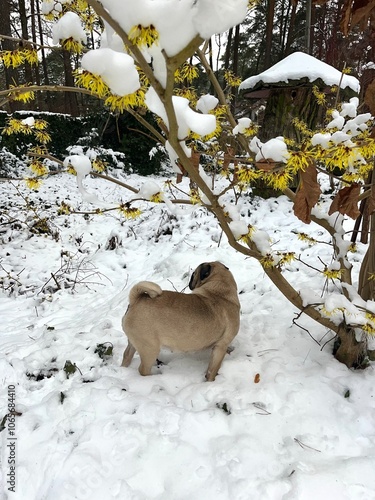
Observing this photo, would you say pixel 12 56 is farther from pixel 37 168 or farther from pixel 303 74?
pixel 303 74

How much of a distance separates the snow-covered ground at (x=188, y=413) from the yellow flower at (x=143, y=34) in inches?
62.6

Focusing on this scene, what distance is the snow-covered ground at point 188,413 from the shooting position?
2008mm

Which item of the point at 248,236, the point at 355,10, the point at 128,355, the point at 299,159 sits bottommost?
the point at 128,355

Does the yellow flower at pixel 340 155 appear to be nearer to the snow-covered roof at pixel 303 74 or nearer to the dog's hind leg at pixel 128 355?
the dog's hind leg at pixel 128 355

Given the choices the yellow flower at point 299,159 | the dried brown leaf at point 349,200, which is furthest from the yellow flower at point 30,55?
the dried brown leaf at point 349,200

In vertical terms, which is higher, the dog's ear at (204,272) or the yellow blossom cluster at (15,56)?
the yellow blossom cluster at (15,56)

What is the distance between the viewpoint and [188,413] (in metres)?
2.43

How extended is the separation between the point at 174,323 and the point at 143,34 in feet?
6.78

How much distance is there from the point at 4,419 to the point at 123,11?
8.94 feet

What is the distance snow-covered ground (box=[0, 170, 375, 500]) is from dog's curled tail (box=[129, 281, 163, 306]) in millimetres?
615

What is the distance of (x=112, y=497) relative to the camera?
1.95 meters

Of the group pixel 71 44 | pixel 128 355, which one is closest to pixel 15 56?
pixel 71 44

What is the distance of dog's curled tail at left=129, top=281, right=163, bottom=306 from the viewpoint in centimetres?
268

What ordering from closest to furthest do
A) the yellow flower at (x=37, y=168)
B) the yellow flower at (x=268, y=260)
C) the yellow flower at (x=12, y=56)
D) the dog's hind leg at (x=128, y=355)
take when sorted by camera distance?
the yellow flower at (x=12, y=56)
the yellow flower at (x=37, y=168)
the yellow flower at (x=268, y=260)
the dog's hind leg at (x=128, y=355)
